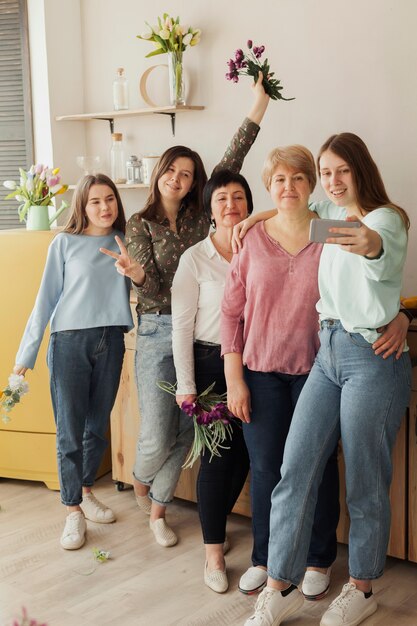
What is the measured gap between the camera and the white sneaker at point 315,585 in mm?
2561

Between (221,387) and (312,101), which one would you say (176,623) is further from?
(312,101)

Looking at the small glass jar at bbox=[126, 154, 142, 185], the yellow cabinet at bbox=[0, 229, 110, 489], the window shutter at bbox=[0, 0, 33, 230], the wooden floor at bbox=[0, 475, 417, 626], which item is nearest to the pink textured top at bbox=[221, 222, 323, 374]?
the wooden floor at bbox=[0, 475, 417, 626]

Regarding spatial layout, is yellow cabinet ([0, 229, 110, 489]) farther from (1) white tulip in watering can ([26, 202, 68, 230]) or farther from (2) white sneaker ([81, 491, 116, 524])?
(2) white sneaker ([81, 491, 116, 524])

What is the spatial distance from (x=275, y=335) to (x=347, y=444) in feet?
1.28

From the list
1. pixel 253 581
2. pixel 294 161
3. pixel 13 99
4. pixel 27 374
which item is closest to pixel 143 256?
pixel 294 161

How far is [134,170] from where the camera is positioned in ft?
12.5

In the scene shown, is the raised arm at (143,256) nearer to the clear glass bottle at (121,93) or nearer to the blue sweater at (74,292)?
the blue sweater at (74,292)

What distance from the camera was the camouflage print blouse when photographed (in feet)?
9.18

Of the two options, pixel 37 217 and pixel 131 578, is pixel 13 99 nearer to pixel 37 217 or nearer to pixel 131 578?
pixel 37 217

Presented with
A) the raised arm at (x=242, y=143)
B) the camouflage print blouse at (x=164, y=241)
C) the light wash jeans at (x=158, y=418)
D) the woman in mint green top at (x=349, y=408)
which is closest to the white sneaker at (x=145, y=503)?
the light wash jeans at (x=158, y=418)

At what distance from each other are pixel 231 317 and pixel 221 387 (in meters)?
0.31

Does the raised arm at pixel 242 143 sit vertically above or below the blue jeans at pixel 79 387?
above

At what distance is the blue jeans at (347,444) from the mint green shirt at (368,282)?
0.20ft

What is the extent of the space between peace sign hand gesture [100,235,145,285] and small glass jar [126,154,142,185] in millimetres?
1148
